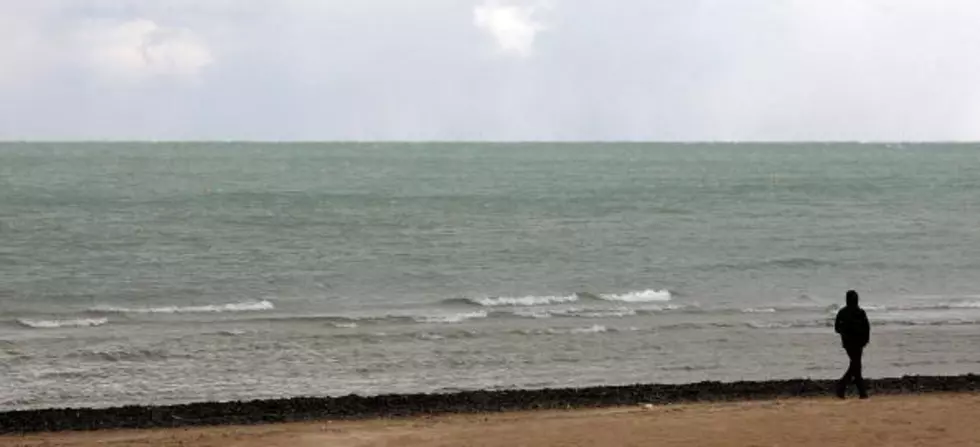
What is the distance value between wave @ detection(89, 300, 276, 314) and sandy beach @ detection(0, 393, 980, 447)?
1315cm

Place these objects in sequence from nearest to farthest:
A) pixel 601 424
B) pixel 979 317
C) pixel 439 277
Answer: pixel 601 424 → pixel 979 317 → pixel 439 277

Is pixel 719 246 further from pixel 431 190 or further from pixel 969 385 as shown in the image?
pixel 431 190

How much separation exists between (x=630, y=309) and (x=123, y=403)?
13688 mm

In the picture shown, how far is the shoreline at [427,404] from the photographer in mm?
14469

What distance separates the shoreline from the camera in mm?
14469

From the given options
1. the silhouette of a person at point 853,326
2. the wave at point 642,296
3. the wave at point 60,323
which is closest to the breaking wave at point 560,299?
the wave at point 642,296

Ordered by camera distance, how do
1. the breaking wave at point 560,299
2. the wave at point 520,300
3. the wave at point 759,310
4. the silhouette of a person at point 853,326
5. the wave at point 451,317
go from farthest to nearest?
the breaking wave at point 560,299
the wave at point 520,300
the wave at point 759,310
the wave at point 451,317
the silhouette of a person at point 853,326

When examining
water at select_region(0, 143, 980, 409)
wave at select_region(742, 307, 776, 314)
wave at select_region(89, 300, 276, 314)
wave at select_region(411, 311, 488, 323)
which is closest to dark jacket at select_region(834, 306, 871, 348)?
water at select_region(0, 143, 980, 409)

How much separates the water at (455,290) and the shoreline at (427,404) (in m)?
1.73

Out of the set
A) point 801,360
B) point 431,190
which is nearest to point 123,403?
point 801,360

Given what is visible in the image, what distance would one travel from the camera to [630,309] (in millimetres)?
27266

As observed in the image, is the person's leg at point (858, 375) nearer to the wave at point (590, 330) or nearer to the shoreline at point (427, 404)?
the shoreline at point (427, 404)

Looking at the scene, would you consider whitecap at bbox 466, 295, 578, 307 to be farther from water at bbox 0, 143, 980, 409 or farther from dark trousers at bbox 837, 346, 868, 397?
dark trousers at bbox 837, 346, 868, 397

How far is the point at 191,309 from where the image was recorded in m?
27.2
